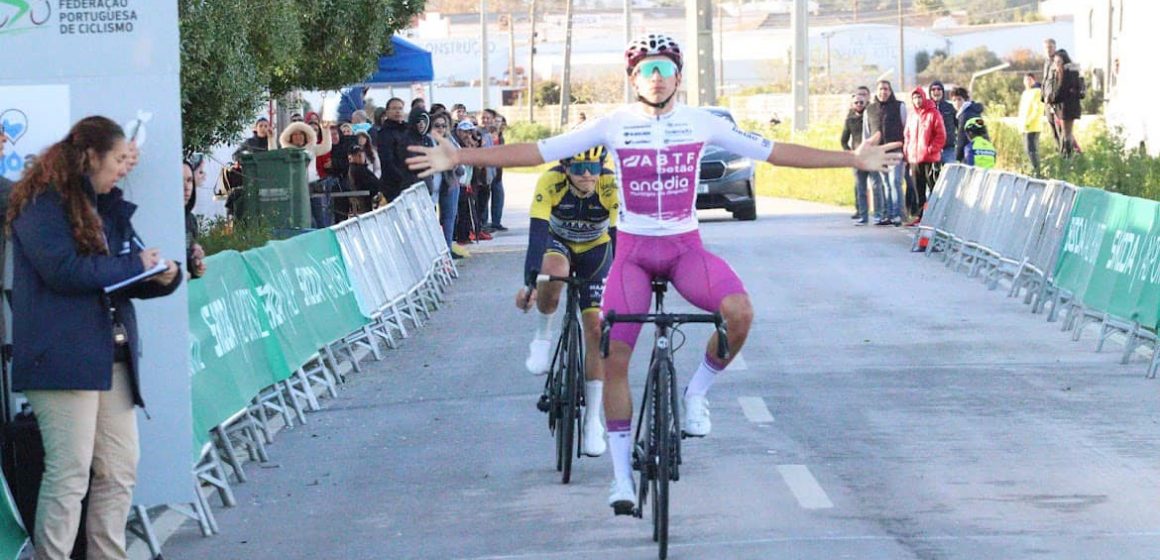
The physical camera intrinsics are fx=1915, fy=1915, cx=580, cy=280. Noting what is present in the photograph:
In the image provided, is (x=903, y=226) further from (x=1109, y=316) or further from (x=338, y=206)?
(x=1109, y=316)

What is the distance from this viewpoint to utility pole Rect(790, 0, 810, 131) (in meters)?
45.0

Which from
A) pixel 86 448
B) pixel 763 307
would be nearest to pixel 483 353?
pixel 763 307

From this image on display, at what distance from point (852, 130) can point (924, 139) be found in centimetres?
321

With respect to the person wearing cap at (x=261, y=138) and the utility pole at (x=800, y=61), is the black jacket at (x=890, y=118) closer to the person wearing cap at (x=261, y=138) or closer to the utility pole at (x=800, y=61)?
the person wearing cap at (x=261, y=138)

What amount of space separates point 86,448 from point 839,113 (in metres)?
74.8

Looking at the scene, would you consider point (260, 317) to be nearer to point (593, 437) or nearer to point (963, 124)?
point (593, 437)

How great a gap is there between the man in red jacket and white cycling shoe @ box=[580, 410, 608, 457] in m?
17.1

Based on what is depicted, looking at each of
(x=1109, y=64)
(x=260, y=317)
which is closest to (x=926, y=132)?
(x=260, y=317)

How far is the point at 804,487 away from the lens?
31.3 ft

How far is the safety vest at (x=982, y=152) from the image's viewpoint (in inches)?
1042

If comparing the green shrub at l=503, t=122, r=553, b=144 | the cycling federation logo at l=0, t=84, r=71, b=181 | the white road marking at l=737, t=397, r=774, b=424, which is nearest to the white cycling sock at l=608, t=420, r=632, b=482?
the cycling federation logo at l=0, t=84, r=71, b=181

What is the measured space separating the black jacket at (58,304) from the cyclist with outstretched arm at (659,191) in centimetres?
173

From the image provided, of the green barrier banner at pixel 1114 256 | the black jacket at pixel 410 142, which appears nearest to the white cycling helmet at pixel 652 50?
the green barrier banner at pixel 1114 256

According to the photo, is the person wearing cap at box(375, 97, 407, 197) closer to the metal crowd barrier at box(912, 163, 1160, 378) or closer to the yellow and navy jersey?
the metal crowd barrier at box(912, 163, 1160, 378)
